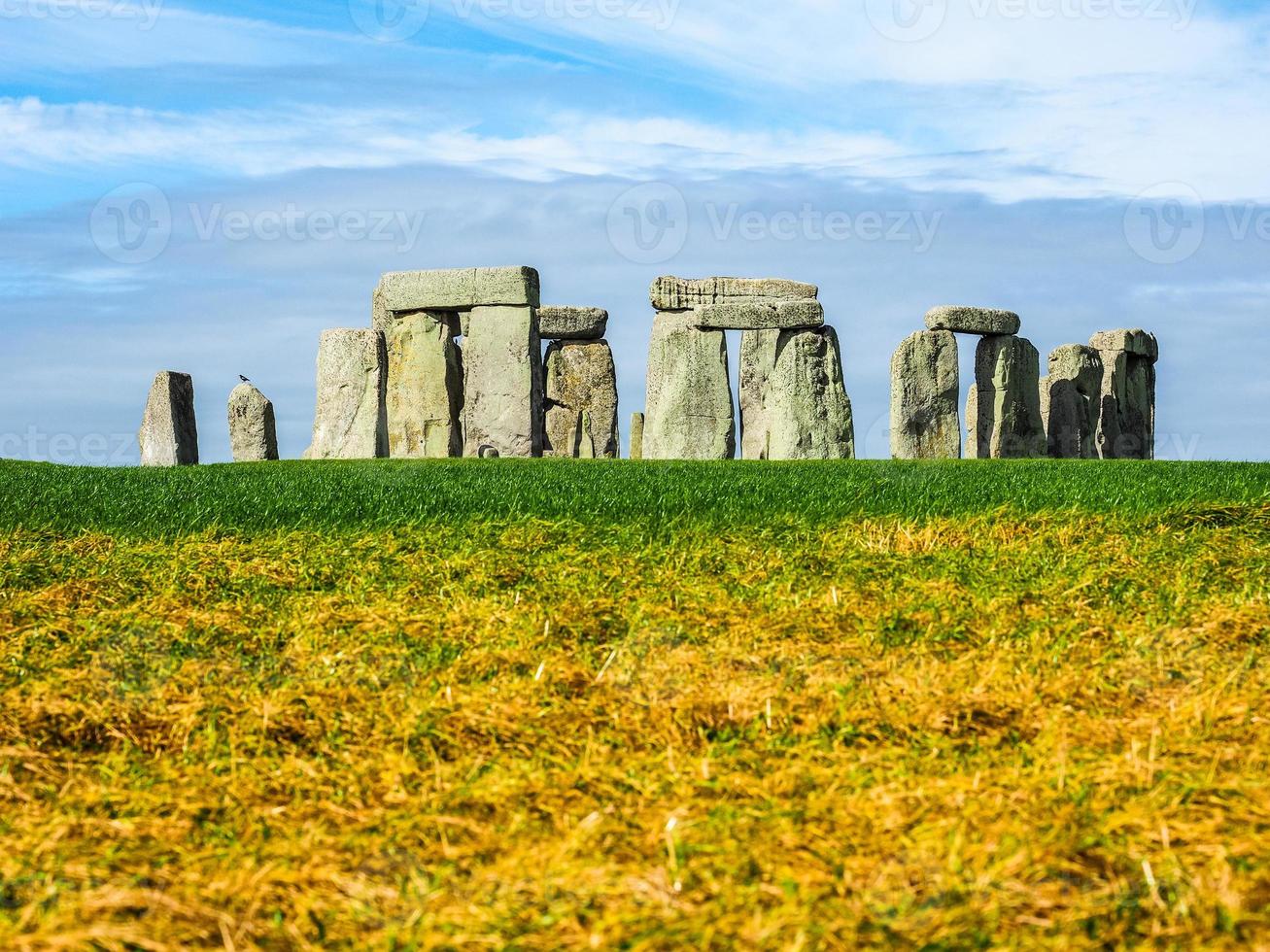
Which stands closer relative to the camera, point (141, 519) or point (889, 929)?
point (889, 929)

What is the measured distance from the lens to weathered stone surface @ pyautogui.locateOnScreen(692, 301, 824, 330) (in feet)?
62.4

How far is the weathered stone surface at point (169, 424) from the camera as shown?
19.2 m

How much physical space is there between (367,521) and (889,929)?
609 centimetres

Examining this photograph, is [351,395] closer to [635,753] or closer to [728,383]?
[728,383]

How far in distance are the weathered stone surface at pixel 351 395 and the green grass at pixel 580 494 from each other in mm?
4384

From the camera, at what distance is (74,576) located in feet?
22.3

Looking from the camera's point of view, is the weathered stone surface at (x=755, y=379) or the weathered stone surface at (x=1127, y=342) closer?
the weathered stone surface at (x=755, y=379)

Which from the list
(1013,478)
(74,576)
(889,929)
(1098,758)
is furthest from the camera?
(1013,478)

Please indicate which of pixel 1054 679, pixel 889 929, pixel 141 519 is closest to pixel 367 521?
pixel 141 519

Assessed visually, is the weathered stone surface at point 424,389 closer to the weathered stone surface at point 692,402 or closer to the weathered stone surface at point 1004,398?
the weathered stone surface at point 692,402

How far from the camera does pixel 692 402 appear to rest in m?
19.3

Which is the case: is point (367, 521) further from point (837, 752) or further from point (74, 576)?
point (837, 752)

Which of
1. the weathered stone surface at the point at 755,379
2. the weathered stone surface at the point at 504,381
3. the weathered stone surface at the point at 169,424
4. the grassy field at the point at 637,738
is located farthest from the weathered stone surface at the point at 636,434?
the grassy field at the point at 637,738

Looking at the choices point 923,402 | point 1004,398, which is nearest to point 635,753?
point 923,402
